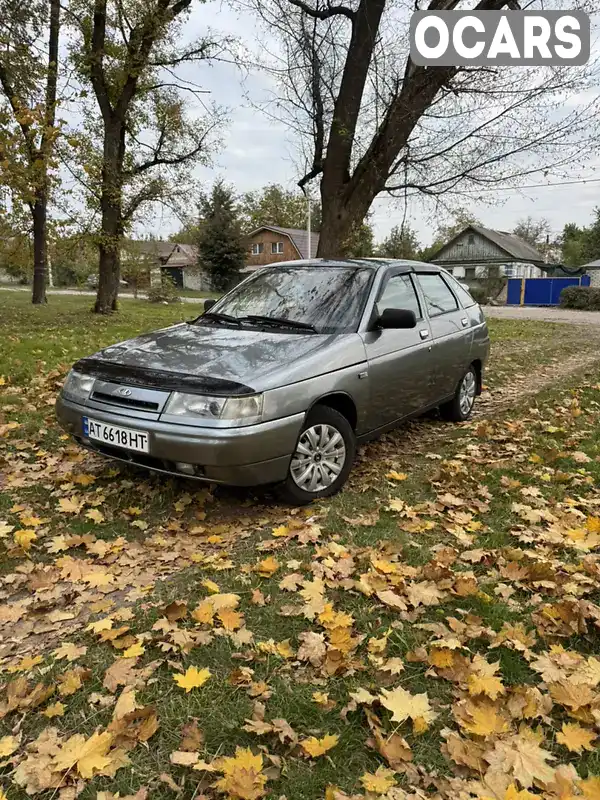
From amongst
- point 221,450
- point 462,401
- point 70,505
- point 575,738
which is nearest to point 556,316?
point 462,401

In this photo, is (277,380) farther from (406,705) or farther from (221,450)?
(406,705)

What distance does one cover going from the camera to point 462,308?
241 inches

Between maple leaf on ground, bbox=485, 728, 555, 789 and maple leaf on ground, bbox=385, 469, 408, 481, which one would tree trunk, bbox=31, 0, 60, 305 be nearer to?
maple leaf on ground, bbox=385, 469, 408, 481

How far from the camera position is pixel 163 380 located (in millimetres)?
3506

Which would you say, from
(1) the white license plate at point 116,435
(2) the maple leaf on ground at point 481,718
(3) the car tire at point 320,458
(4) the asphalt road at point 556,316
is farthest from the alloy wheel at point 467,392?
(4) the asphalt road at point 556,316

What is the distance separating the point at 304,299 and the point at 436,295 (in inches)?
68.6

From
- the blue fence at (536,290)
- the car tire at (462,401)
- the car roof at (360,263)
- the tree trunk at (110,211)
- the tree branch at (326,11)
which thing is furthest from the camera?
the blue fence at (536,290)

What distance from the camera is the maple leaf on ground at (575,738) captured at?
1.89 metres

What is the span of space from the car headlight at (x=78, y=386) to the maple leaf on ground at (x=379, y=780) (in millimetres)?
2958

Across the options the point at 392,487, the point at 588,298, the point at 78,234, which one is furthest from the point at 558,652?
the point at 588,298

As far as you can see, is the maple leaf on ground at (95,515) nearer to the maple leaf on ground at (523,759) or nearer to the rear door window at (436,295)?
the maple leaf on ground at (523,759)

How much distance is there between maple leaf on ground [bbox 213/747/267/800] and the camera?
1745 millimetres

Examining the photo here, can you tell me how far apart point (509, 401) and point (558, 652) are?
5.19m

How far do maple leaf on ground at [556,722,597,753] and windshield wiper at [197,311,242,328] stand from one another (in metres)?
3.41
